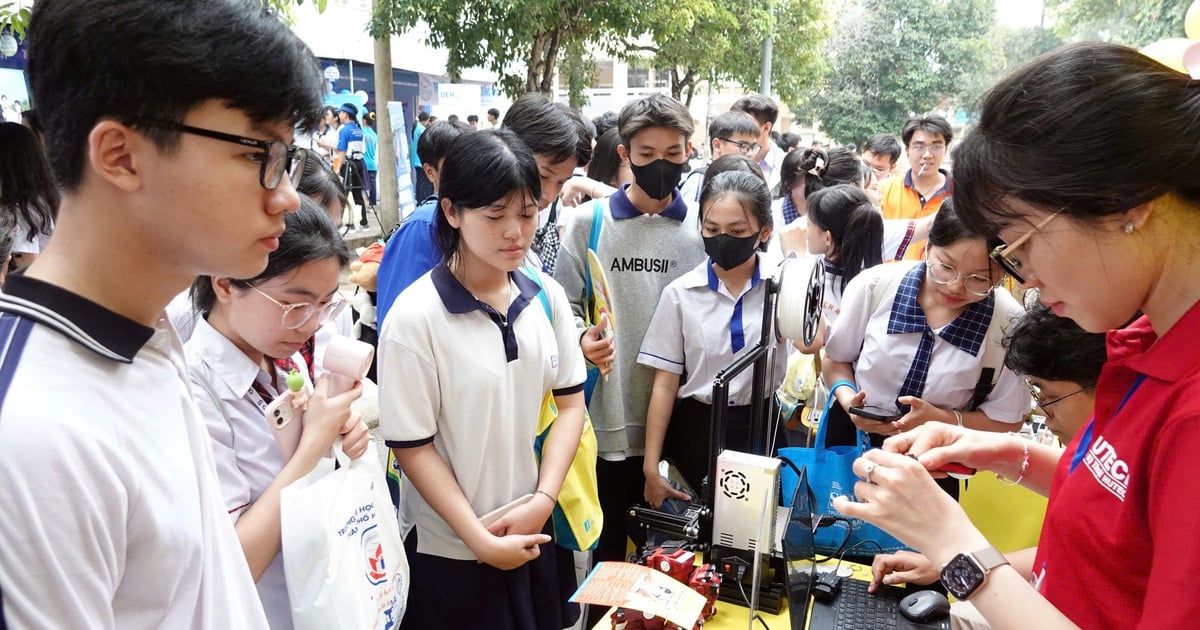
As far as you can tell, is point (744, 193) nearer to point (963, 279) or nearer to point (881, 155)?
point (963, 279)

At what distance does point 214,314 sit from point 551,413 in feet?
2.80

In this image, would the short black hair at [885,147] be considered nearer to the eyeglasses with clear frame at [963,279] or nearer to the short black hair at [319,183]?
the eyeglasses with clear frame at [963,279]

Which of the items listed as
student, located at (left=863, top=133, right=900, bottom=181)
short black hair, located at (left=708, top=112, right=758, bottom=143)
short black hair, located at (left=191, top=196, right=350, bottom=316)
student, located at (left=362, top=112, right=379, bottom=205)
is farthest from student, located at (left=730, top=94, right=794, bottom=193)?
student, located at (left=362, top=112, right=379, bottom=205)

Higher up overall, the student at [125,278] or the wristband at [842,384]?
the student at [125,278]

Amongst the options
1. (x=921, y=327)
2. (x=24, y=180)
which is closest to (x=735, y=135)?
(x=921, y=327)

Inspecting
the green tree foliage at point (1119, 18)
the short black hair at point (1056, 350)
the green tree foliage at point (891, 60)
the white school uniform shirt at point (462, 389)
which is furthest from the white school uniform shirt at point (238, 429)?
the green tree foliage at point (891, 60)

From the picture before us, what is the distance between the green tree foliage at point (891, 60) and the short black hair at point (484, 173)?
15729 mm

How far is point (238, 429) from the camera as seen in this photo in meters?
1.43

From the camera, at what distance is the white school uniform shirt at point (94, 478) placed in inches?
27.2

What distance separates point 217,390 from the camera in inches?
55.4

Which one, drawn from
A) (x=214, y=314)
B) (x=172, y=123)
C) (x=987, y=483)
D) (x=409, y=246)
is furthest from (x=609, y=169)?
(x=172, y=123)

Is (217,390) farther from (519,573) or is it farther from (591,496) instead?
(591,496)

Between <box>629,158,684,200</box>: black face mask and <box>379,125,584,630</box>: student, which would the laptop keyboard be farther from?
<box>629,158,684,200</box>: black face mask

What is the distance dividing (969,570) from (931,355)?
117 centimetres
